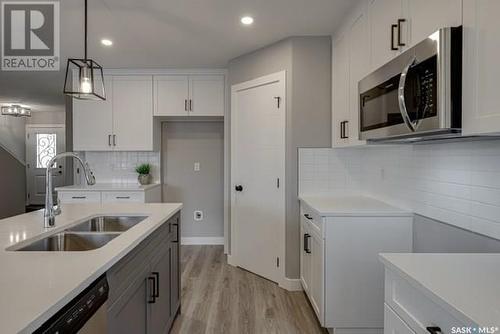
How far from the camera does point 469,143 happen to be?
1.66m

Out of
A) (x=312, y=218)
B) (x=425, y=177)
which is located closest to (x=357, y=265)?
(x=312, y=218)

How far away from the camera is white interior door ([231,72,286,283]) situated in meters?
3.29

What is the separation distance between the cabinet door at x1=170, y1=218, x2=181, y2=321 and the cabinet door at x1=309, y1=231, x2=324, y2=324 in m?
1.06

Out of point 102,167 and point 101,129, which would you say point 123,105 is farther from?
point 102,167

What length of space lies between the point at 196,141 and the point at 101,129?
1272 millimetres

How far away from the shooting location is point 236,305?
9.41 feet

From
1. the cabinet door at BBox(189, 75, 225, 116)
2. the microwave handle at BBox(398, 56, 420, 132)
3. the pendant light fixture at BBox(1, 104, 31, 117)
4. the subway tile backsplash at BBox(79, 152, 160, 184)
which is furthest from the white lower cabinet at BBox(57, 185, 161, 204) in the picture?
the pendant light fixture at BBox(1, 104, 31, 117)

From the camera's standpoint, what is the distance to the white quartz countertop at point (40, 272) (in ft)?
2.70

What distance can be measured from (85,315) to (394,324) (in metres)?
1.08

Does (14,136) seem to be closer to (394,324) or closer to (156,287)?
(156,287)

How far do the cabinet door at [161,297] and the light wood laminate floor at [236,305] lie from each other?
13.3 inches

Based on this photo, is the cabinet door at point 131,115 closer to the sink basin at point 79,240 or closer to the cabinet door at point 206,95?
the cabinet door at point 206,95

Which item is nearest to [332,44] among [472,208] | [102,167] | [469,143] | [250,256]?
[469,143]

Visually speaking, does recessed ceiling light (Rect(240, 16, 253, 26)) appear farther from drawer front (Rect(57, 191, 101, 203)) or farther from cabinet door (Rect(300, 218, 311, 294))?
drawer front (Rect(57, 191, 101, 203))
